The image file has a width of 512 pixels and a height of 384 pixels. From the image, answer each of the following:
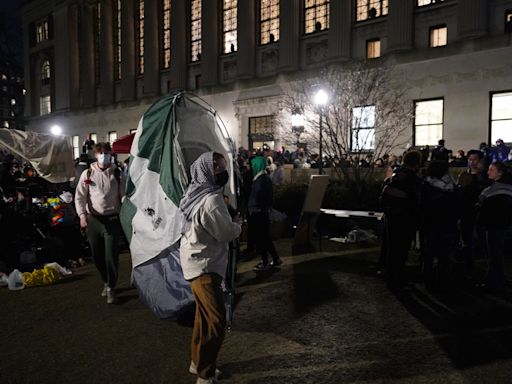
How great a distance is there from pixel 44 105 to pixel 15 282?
43.0 m

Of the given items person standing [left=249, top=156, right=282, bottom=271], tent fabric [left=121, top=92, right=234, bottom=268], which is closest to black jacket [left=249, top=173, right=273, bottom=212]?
person standing [left=249, top=156, right=282, bottom=271]

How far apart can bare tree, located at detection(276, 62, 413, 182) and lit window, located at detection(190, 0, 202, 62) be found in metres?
11.7

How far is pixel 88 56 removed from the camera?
3825 centimetres

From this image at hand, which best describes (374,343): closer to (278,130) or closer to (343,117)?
(343,117)

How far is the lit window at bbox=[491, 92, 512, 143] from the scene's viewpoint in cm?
1805

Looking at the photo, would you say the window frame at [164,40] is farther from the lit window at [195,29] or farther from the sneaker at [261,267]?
the sneaker at [261,267]

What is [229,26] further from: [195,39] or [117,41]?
[117,41]

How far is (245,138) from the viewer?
89.5 feet

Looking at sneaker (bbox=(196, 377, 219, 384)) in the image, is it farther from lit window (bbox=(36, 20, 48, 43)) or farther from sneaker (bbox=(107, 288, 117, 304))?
lit window (bbox=(36, 20, 48, 43))

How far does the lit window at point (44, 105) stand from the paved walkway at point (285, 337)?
1661 inches

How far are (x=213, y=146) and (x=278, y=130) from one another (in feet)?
59.9

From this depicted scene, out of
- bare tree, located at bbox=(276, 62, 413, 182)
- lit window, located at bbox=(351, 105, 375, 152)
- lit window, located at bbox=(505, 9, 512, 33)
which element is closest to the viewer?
bare tree, located at bbox=(276, 62, 413, 182)

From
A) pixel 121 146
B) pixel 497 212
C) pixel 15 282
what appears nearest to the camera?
pixel 497 212

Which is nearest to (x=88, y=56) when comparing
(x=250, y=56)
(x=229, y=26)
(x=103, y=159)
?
(x=229, y=26)
